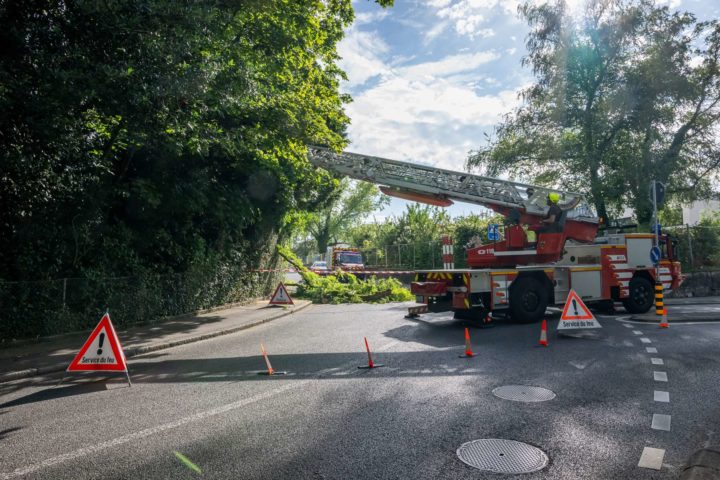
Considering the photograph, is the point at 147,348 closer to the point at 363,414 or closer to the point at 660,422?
the point at 363,414

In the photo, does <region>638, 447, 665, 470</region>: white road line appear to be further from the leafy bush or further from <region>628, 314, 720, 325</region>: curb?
the leafy bush

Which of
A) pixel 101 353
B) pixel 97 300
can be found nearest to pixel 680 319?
pixel 101 353

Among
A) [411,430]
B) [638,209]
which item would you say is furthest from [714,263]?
[411,430]

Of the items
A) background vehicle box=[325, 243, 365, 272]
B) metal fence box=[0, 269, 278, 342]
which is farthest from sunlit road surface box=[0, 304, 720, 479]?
background vehicle box=[325, 243, 365, 272]

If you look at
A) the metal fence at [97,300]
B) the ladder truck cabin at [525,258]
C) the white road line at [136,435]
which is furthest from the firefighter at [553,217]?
the metal fence at [97,300]

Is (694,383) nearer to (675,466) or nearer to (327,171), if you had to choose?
(675,466)

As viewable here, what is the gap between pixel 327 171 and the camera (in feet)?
52.2

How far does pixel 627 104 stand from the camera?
21.8m

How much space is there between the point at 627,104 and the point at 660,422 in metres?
21.2

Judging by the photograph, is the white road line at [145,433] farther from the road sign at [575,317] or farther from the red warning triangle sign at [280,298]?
the red warning triangle sign at [280,298]

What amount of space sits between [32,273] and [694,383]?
12.1m

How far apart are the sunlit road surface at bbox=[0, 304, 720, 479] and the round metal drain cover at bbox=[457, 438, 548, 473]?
98 mm

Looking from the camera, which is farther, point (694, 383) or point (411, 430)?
point (694, 383)

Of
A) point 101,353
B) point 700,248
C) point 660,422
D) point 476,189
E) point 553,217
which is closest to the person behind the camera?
point 660,422
